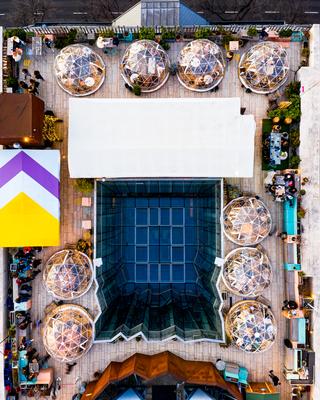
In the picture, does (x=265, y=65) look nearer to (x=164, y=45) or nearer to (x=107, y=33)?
(x=164, y=45)

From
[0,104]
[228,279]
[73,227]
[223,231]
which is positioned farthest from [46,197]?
[228,279]

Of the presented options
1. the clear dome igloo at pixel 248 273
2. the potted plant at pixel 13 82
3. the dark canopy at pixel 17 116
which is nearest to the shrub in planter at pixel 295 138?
the clear dome igloo at pixel 248 273

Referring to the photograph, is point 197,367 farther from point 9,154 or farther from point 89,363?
point 9,154

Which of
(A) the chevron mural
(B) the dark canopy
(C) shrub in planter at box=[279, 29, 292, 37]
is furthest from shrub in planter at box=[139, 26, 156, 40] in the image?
(A) the chevron mural

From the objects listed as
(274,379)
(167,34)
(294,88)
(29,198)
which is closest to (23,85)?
(29,198)

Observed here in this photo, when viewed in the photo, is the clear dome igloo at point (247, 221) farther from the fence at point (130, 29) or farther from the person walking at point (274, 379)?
the fence at point (130, 29)

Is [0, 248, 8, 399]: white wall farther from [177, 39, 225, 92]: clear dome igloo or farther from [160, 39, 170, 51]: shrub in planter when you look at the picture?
[160, 39, 170, 51]: shrub in planter
